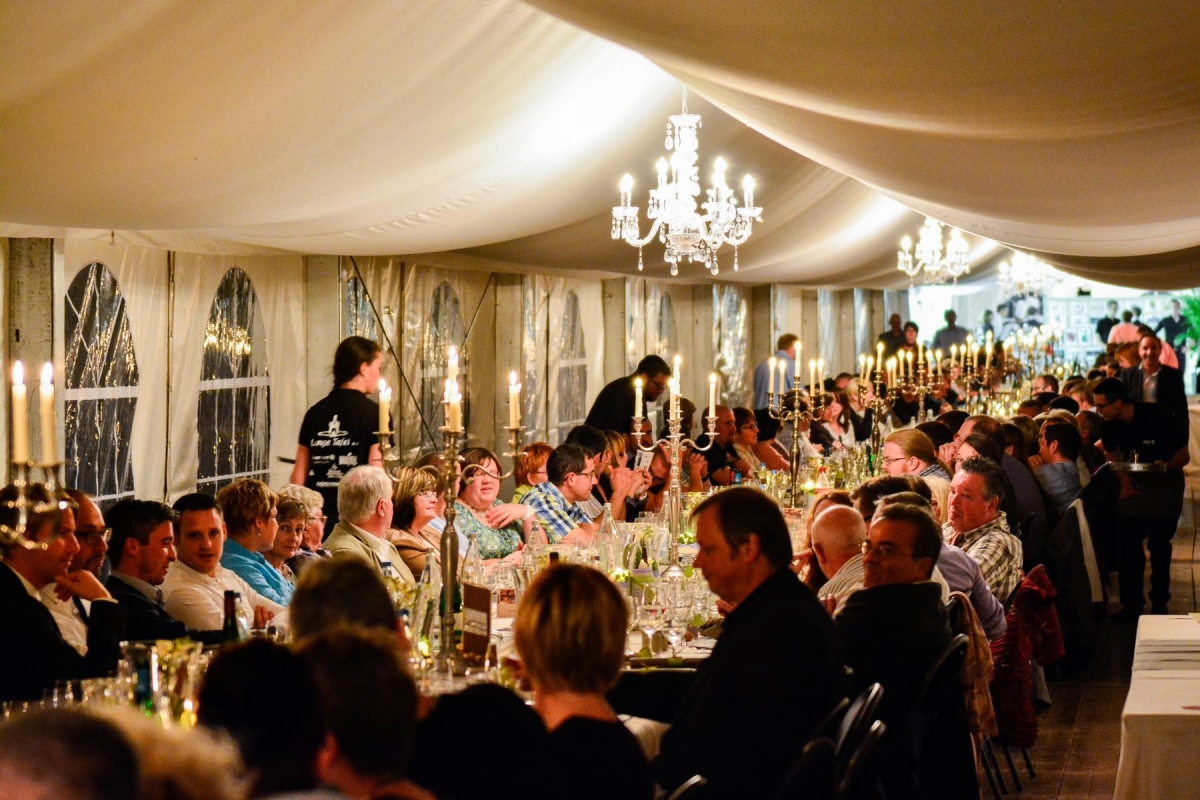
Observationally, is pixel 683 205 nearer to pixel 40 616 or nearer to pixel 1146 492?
pixel 1146 492

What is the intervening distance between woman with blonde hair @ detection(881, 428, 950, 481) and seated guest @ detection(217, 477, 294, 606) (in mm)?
2947

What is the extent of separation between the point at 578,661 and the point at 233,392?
207 inches

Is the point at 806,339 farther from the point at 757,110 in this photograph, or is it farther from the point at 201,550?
the point at 201,550

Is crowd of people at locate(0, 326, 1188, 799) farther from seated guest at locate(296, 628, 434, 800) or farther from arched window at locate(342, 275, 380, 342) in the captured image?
arched window at locate(342, 275, 380, 342)

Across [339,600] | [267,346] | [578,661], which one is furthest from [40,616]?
[267,346]

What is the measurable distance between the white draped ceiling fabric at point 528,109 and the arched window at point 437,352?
7.82ft

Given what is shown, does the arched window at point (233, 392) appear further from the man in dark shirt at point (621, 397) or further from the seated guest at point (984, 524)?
the seated guest at point (984, 524)

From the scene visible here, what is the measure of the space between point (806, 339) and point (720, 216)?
1038 centimetres

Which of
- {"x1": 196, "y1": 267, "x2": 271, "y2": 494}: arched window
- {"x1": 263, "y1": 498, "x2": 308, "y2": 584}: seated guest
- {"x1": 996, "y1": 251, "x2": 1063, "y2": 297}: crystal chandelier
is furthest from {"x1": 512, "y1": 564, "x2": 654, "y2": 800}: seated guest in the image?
{"x1": 996, "y1": 251, "x2": 1063, "y2": 297}: crystal chandelier

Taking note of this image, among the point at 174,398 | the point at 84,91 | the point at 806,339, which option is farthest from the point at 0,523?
the point at 806,339

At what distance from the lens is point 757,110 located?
485 cm

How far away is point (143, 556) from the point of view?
3.97 meters

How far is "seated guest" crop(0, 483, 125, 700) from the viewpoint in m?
3.23

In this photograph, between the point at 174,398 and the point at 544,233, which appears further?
the point at 544,233
